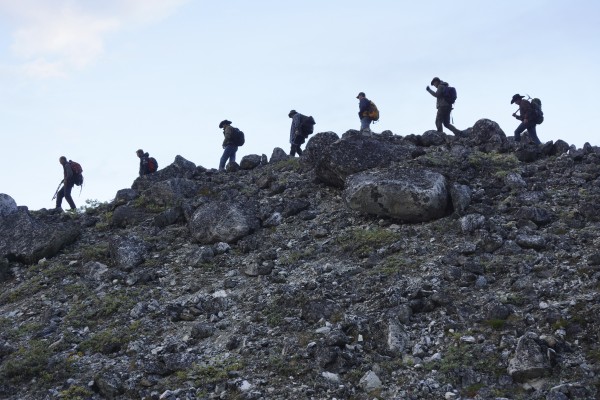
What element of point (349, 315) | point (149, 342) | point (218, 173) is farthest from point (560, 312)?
point (218, 173)

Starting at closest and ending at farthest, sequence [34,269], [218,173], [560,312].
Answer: [560,312] → [34,269] → [218,173]

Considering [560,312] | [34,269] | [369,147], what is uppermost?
[369,147]

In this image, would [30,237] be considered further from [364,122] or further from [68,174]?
[364,122]

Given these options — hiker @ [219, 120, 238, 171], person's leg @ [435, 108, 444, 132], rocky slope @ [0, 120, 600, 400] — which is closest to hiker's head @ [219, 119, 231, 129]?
hiker @ [219, 120, 238, 171]

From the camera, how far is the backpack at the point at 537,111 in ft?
70.8

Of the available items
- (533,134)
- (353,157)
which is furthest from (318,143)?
(533,134)

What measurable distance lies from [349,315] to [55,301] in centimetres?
704

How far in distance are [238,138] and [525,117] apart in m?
9.74

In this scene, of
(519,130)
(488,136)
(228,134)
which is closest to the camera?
(488,136)

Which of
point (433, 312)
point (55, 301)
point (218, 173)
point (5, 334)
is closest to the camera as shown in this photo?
point (433, 312)

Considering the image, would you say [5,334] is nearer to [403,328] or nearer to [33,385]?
[33,385]

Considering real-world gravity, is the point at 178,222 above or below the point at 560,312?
above

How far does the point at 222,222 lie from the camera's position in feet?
57.1

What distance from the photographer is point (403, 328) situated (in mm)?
11492
